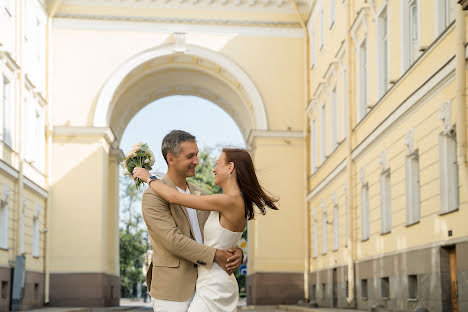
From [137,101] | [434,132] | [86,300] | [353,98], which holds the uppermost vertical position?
[137,101]

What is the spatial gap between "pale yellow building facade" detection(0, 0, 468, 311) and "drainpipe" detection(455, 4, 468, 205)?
638 cm

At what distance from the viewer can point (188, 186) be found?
5.34 metres

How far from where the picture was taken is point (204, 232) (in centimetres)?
496

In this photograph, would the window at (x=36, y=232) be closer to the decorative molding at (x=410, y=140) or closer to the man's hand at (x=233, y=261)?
the decorative molding at (x=410, y=140)

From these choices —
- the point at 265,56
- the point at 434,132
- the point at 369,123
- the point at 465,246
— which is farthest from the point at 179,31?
the point at 465,246

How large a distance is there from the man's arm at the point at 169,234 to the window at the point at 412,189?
1218cm

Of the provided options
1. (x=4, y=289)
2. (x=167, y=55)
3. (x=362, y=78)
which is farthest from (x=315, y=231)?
(x=4, y=289)

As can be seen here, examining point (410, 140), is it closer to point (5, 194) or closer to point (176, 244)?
point (5, 194)

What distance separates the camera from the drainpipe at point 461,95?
12305 mm

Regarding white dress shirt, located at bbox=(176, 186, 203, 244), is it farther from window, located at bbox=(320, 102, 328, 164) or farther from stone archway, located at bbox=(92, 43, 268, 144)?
stone archway, located at bbox=(92, 43, 268, 144)

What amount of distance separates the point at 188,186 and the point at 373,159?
51.5 ft

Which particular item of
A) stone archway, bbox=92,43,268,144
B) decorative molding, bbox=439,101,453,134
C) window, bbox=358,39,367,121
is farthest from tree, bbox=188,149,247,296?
decorative molding, bbox=439,101,453,134

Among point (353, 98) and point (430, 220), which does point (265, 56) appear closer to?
point (353, 98)

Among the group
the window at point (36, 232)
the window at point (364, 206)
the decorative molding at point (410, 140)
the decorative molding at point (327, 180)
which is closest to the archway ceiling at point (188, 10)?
the decorative molding at point (327, 180)
